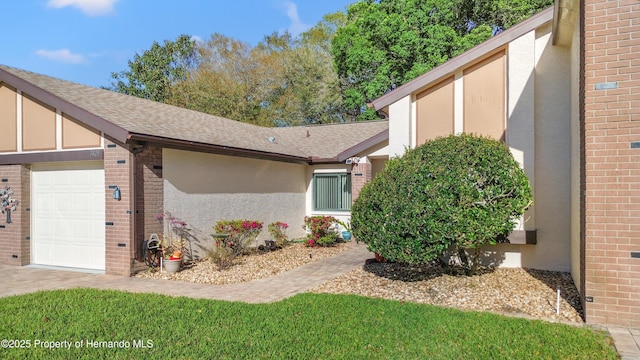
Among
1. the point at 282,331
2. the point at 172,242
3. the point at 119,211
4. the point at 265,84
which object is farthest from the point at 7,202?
the point at 265,84

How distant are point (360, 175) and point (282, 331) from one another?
8.55 meters

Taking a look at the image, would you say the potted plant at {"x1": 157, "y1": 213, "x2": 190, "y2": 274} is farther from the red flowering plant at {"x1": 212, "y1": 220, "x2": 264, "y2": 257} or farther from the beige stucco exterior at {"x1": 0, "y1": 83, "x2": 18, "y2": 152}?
the beige stucco exterior at {"x1": 0, "y1": 83, "x2": 18, "y2": 152}

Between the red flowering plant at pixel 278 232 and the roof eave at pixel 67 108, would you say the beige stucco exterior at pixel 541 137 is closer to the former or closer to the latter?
the red flowering plant at pixel 278 232

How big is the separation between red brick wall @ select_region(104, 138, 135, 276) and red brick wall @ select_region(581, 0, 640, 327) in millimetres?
8272

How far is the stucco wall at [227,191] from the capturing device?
9.84 meters

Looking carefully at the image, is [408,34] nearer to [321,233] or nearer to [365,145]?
[365,145]

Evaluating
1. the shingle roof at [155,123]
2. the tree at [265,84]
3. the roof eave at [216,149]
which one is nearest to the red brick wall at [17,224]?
the shingle roof at [155,123]

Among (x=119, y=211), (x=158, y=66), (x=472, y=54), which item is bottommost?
(x=119, y=211)

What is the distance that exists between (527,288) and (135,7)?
2187 centimetres

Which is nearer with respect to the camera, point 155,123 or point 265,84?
point 155,123

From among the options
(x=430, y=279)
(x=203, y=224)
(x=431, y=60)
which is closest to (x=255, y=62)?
(x=431, y=60)

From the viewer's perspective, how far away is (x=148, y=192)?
8.98m

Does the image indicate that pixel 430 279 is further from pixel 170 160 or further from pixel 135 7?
pixel 135 7

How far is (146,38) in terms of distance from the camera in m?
32.2
